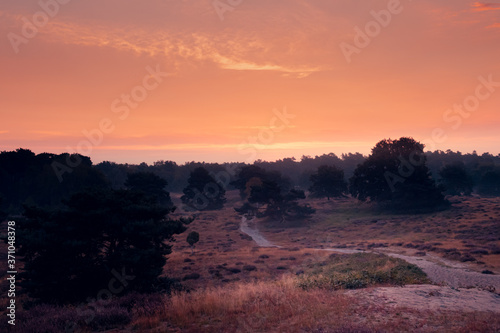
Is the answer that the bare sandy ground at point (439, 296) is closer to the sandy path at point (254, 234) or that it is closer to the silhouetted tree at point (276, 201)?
the sandy path at point (254, 234)

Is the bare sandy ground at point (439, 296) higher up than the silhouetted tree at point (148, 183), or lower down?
lower down

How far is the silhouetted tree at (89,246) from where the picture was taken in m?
16.0

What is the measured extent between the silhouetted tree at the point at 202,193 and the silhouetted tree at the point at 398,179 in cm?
4009

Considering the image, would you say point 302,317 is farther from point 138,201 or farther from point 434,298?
point 138,201

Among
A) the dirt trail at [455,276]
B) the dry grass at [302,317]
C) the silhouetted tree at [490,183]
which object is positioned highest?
the silhouetted tree at [490,183]

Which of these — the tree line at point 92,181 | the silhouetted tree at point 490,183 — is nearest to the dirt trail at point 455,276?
the tree line at point 92,181

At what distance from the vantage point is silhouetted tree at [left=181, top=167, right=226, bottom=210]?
90.9 m

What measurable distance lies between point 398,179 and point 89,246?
6858cm

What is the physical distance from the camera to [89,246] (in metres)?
17.0

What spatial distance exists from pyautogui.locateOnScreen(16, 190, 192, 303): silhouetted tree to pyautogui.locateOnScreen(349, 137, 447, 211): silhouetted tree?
205 ft

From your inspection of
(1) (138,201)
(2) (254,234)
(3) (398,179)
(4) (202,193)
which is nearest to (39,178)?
(4) (202,193)

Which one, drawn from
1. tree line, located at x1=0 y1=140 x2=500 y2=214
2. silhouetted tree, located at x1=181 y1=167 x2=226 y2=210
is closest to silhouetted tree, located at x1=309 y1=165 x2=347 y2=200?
tree line, located at x1=0 y1=140 x2=500 y2=214

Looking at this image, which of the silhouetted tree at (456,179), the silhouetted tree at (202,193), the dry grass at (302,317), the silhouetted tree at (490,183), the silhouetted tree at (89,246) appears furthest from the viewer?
the silhouetted tree at (490,183)

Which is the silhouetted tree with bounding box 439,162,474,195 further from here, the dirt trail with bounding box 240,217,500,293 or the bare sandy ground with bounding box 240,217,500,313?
the bare sandy ground with bounding box 240,217,500,313
